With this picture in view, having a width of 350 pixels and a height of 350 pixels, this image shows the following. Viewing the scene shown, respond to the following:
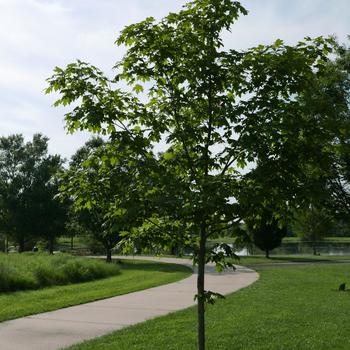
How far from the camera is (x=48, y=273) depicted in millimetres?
17344

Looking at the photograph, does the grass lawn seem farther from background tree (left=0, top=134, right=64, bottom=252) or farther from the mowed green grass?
background tree (left=0, top=134, right=64, bottom=252)

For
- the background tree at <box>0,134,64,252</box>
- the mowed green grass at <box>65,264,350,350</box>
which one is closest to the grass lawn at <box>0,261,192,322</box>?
the mowed green grass at <box>65,264,350,350</box>

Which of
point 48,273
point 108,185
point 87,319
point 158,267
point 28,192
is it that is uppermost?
point 28,192

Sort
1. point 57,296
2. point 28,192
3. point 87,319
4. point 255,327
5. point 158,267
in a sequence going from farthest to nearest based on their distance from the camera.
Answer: point 28,192, point 158,267, point 57,296, point 87,319, point 255,327

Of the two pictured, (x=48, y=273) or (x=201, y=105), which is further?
(x=48, y=273)

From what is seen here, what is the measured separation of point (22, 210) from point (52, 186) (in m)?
3.26

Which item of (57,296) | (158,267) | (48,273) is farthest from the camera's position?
(158,267)

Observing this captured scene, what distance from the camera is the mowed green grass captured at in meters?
7.77

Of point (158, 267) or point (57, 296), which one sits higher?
point (158, 267)

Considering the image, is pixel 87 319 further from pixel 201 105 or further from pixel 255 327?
pixel 201 105

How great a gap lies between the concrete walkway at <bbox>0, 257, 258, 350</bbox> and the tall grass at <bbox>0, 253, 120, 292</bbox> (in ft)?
11.9

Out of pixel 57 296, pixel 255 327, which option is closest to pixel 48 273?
pixel 57 296

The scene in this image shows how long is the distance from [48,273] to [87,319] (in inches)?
300

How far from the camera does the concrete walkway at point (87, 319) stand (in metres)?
8.24
